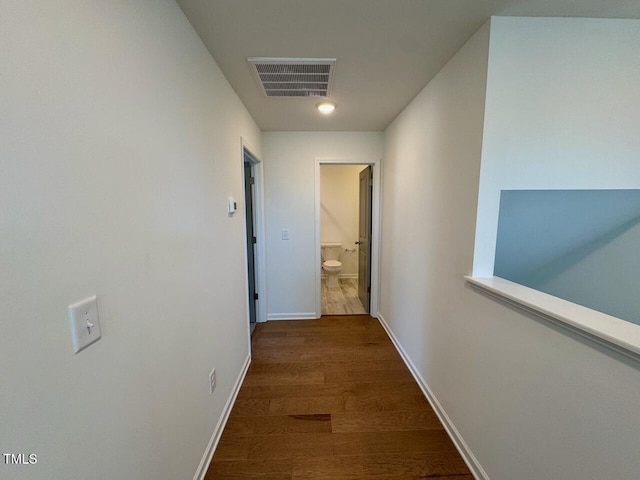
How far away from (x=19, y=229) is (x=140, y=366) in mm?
601

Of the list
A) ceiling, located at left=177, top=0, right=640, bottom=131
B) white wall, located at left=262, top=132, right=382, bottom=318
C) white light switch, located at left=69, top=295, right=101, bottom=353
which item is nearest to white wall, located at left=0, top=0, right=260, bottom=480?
white light switch, located at left=69, top=295, right=101, bottom=353

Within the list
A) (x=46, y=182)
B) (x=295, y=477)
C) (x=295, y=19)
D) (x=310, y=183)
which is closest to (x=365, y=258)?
(x=310, y=183)

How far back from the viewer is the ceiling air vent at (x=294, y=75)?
5.22 feet

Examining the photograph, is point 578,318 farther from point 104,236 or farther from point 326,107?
point 326,107

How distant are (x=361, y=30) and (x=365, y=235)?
7.99 feet

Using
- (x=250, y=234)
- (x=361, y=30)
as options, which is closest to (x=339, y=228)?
(x=250, y=234)

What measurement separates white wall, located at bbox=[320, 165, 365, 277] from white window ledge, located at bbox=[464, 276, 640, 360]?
401 centimetres

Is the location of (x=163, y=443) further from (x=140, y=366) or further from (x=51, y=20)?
(x=51, y=20)

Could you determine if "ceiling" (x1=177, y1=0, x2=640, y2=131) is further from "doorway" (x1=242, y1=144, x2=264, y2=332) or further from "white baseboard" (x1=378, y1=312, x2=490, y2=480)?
"white baseboard" (x1=378, y1=312, x2=490, y2=480)

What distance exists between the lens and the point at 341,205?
5.16 metres

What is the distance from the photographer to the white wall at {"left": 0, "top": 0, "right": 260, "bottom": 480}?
517 millimetres

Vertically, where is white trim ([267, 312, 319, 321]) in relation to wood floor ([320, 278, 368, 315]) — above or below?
above

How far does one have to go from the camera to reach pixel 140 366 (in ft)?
2.89

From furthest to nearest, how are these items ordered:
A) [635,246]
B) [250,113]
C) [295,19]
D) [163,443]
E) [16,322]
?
[250,113] < [635,246] < [295,19] < [163,443] < [16,322]
